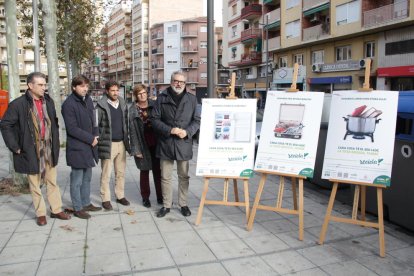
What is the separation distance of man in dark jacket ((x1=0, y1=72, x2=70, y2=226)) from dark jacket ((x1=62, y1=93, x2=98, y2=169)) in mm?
183

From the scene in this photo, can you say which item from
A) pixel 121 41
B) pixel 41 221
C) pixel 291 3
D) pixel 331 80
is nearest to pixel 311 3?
pixel 291 3

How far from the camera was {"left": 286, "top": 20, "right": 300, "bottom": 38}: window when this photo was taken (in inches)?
1256

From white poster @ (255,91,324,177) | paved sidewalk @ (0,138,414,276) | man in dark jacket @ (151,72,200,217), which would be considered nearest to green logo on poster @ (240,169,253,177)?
white poster @ (255,91,324,177)

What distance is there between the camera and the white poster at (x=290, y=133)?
4.50 metres

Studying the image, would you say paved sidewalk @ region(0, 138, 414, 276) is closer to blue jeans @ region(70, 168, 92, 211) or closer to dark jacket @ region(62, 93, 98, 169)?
blue jeans @ region(70, 168, 92, 211)

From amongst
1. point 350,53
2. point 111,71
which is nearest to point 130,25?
point 111,71

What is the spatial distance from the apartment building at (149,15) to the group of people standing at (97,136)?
8088 centimetres

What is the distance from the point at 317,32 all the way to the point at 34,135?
1084 inches

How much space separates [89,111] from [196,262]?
249cm

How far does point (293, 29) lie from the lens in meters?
32.5

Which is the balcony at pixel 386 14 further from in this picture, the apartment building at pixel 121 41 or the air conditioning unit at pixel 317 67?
the apartment building at pixel 121 41

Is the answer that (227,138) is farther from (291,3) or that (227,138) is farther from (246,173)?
(291,3)

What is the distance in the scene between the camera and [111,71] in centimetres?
11156

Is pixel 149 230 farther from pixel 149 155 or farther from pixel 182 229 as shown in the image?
pixel 149 155
